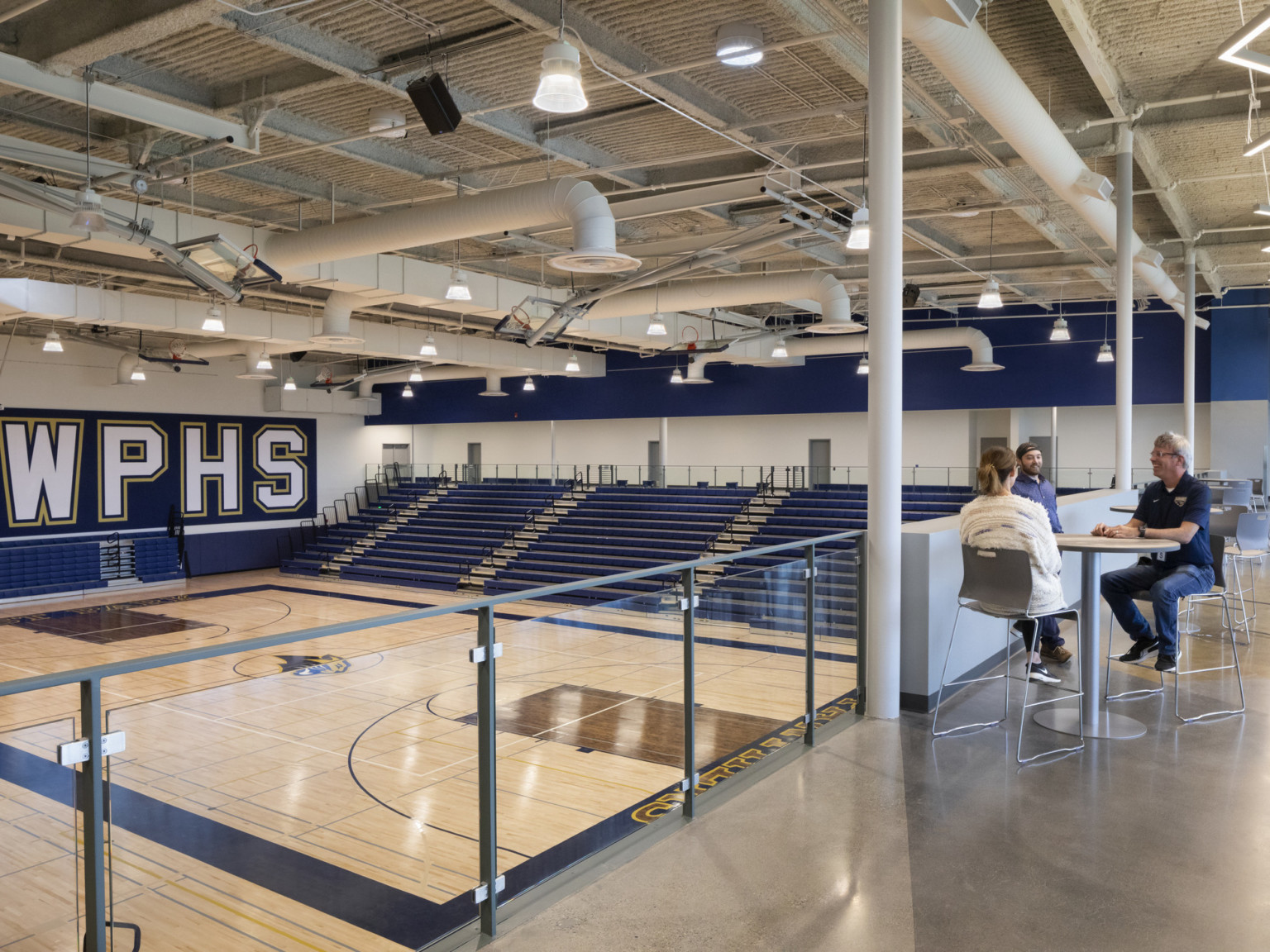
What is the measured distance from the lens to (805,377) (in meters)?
20.2

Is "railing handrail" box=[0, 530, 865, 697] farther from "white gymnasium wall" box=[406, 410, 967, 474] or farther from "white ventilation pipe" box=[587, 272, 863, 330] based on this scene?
"white gymnasium wall" box=[406, 410, 967, 474]

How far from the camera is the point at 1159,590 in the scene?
4828 millimetres

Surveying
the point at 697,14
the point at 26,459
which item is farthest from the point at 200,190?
the point at 26,459

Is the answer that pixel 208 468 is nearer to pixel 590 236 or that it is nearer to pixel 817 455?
pixel 817 455

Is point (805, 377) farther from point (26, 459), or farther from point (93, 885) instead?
point (93, 885)

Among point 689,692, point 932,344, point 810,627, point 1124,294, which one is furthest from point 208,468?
point 689,692

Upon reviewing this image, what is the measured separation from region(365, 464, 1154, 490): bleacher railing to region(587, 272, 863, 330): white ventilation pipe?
4.99 m

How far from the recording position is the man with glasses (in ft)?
16.0

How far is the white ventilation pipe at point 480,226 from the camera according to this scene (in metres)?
7.07

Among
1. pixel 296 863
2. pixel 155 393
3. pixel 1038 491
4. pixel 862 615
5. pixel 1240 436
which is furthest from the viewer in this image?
pixel 155 393

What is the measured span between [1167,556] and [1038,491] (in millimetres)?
949

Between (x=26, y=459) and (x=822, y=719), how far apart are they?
1973cm

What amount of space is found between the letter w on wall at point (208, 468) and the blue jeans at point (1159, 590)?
21315 millimetres

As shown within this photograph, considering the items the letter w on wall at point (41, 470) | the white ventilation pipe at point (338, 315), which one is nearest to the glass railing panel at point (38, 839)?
the white ventilation pipe at point (338, 315)
